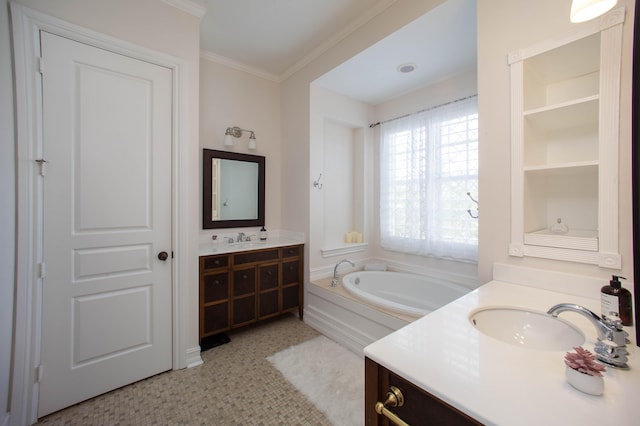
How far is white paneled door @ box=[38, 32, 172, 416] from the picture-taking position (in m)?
1.58

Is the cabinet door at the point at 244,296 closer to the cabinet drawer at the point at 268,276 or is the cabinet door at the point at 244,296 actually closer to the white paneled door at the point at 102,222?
the cabinet drawer at the point at 268,276

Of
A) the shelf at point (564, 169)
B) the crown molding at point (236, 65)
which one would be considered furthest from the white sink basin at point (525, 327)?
the crown molding at point (236, 65)

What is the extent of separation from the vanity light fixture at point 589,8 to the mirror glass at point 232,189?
2680 mm

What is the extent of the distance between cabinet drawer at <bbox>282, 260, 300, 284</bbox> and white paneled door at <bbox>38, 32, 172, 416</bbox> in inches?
43.5

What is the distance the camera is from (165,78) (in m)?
1.94

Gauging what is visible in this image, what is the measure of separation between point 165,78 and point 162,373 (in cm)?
221

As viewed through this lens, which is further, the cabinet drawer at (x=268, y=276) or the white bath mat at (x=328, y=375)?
the cabinet drawer at (x=268, y=276)

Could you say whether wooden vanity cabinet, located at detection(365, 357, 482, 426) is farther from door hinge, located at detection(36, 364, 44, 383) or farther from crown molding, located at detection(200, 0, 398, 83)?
crown molding, located at detection(200, 0, 398, 83)

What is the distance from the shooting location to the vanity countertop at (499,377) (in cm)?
56

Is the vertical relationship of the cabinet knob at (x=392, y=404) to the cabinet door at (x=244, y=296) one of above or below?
above

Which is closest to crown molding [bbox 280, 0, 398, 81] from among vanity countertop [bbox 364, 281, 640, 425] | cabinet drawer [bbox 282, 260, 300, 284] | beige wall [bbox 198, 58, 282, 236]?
beige wall [bbox 198, 58, 282, 236]

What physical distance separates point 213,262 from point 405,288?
2.08m

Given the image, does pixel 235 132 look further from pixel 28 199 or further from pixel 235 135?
pixel 28 199

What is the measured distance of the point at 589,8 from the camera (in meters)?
1.03
